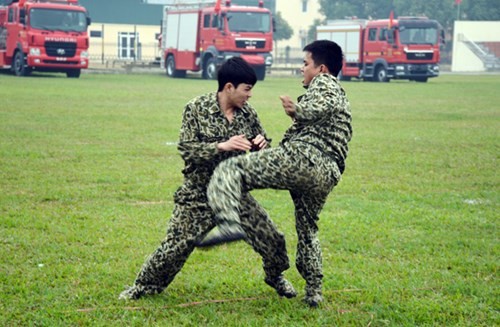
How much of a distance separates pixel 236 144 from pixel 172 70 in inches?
1569

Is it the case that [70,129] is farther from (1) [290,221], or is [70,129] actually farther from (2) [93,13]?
(2) [93,13]

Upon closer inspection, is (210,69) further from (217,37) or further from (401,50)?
(401,50)

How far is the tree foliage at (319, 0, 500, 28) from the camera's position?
76938 millimetres

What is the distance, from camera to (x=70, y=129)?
16547mm

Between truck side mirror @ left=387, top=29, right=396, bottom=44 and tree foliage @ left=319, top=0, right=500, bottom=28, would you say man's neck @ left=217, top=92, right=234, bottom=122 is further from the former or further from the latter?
tree foliage @ left=319, top=0, right=500, bottom=28

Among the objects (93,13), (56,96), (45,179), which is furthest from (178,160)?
(93,13)

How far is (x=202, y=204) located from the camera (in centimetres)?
556

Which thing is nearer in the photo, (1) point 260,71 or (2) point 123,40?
(1) point 260,71

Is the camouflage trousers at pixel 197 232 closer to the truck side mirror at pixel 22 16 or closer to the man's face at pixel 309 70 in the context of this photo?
the man's face at pixel 309 70

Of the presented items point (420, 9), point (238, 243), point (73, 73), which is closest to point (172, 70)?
point (73, 73)

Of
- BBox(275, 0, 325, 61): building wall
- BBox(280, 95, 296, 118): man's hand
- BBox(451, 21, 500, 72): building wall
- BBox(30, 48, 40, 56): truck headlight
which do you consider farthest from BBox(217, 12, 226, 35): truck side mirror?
BBox(275, 0, 325, 61): building wall

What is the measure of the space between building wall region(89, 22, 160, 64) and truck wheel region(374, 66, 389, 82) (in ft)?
91.8

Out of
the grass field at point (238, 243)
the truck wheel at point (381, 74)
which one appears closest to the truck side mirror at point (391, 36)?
the truck wheel at point (381, 74)

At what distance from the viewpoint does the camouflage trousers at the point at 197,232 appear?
5.57 meters
